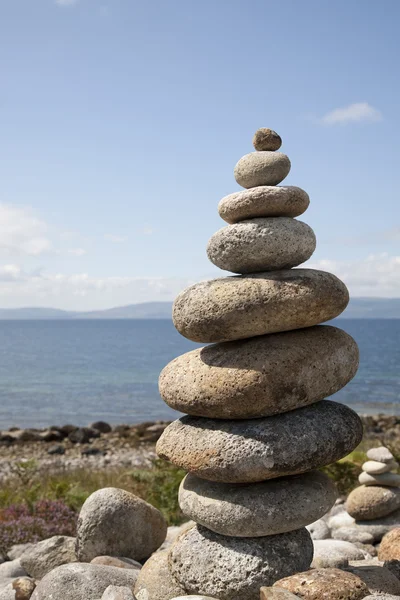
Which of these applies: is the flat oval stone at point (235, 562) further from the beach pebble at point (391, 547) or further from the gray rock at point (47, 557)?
the gray rock at point (47, 557)

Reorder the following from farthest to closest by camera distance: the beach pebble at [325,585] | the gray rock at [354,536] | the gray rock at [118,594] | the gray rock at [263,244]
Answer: the gray rock at [354,536] < the gray rock at [263,244] < the gray rock at [118,594] < the beach pebble at [325,585]

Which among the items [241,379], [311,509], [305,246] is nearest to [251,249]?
[305,246]

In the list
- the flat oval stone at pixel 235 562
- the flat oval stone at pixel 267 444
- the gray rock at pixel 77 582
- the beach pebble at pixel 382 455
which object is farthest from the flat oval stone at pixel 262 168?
the beach pebble at pixel 382 455

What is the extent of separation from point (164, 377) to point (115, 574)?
2.19 meters

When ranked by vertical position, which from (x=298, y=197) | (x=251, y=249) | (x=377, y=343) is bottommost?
(x=377, y=343)

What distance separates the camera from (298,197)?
6.58 meters

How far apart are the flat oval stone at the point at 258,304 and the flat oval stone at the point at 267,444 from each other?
0.84 meters

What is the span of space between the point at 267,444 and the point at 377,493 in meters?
4.68

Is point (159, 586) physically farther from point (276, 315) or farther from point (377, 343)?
point (377, 343)

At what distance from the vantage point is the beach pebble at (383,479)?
9805mm

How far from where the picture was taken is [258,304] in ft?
19.7

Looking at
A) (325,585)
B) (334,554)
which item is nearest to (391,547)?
(334,554)

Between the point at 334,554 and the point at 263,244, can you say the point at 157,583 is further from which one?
the point at 263,244

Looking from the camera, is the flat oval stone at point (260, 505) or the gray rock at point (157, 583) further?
the gray rock at point (157, 583)
